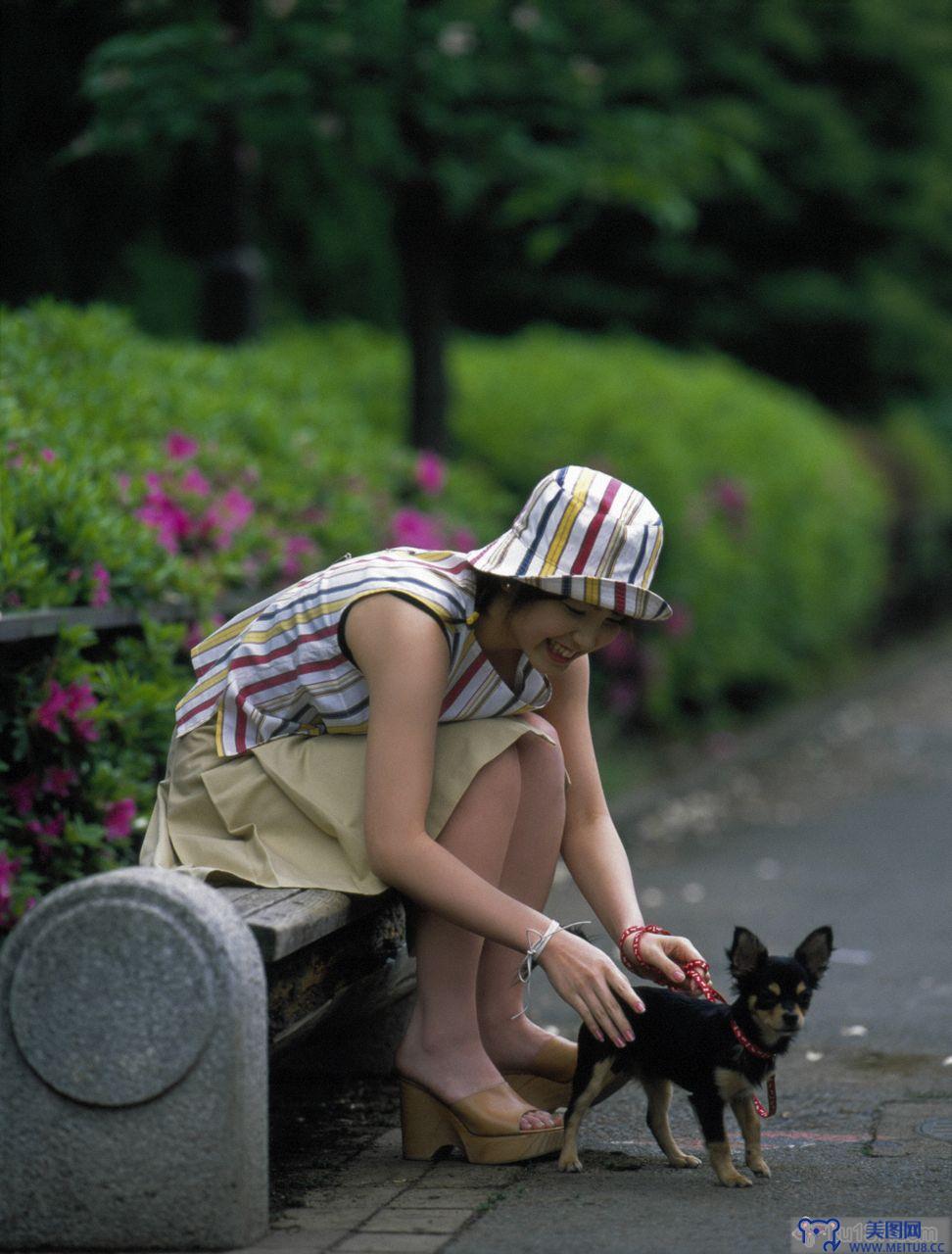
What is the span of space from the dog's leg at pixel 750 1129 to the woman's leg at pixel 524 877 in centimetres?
45

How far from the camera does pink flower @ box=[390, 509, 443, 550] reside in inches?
257

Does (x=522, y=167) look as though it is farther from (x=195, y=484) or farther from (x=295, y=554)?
(x=195, y=484)

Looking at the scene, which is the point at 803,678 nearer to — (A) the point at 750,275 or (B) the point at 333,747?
(A) the point at 750,275

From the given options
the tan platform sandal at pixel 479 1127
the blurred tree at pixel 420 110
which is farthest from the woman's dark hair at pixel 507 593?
the blurred tree at pixel 420 110

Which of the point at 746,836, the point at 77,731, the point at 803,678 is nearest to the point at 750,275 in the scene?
the point at 803,678

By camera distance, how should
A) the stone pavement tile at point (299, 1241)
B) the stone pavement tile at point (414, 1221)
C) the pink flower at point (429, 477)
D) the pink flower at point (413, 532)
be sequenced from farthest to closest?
the pink flower at point (429, 477) < the pink flower at point (413, 532) < the stone pavement tile at point (414, 1221) < the stone pavement tile at point (299, 1241)

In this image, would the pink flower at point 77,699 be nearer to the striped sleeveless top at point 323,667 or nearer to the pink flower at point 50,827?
the pink flower at point 50,827

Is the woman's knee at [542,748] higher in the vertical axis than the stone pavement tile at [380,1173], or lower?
higher

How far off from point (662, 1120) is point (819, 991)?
1.95 meters

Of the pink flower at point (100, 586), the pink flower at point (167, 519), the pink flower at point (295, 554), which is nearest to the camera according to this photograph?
the pink flower at point (100, 586)

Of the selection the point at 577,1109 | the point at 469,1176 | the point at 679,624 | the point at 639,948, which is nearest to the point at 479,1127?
the point at 469,1176

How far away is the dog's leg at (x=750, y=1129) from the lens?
3.31m

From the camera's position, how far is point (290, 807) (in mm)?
3467

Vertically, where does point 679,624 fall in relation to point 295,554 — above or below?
below
